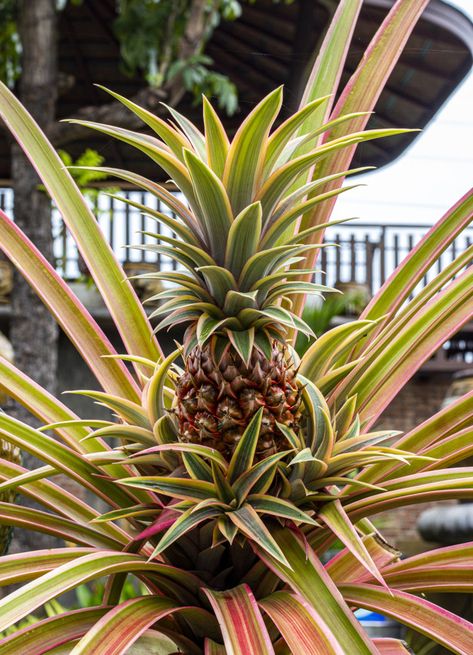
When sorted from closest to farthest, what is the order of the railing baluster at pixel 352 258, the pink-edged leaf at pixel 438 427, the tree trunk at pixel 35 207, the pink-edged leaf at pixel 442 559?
the pink-edged leaf at pixel 442 559, the pink-edged leaf at pixel 438 427, the tree trunk at pixel 35 207, the railing baluster at pixel 352 258

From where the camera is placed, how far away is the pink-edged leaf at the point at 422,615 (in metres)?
0.80

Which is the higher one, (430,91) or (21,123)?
(430,91)

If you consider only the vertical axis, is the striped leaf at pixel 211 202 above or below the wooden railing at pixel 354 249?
below

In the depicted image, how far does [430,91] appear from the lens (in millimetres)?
5168

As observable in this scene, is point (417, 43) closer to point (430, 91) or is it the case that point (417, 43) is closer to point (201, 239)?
point (430, 91)

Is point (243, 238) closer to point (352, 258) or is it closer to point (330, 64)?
point (330, 64)

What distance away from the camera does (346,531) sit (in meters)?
0.83

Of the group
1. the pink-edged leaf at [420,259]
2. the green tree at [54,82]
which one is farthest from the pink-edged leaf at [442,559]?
the green tree at [54,82]

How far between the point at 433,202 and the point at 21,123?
4048 millimetres

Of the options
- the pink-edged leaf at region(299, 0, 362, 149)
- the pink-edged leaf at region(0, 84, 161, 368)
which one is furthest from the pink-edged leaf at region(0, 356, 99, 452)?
the pink-edged leaf at region(299, 0, 362, 149)

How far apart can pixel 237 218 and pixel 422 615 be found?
45 cm

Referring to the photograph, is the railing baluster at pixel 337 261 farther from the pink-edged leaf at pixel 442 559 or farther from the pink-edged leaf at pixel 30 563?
the pink-edged leaf at pixel 30 563

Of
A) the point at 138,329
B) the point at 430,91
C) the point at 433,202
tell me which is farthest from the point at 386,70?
the point at 430,91

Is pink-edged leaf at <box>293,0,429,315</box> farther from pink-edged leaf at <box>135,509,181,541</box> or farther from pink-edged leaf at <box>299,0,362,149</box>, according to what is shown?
pink-edged leaf at <box>135,509,181,541</box>
